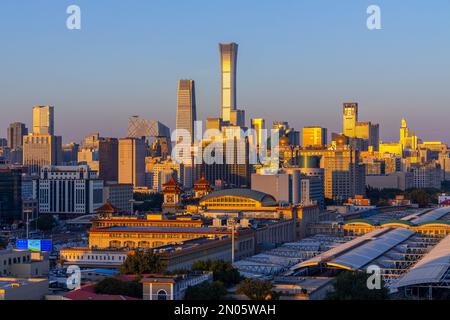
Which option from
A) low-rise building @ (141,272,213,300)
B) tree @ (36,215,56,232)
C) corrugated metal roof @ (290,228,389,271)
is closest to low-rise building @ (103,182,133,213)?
tree @ (36,215,56,232)

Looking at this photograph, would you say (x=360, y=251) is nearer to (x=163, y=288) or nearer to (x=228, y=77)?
(x=163, y=288)

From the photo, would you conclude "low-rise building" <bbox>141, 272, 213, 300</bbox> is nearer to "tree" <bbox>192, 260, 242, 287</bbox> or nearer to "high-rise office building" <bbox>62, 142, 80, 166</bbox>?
"tree" <bbox>192, 260, 242, 287</bbox>

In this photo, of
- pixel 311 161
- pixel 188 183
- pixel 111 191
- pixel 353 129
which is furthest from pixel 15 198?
pixel 353 129

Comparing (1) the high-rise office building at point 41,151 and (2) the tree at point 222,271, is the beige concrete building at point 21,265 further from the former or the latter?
(1) the high-rise office building at point 41,151

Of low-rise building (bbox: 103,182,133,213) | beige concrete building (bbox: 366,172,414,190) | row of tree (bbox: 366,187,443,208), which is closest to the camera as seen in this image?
low-rise building (bbox: 103,182,133,213)

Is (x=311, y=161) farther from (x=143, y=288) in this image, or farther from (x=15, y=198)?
(x=143, y=288)

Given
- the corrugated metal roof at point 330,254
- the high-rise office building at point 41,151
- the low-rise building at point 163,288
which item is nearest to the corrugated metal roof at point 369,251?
the corrugated metal roof at point 330,254
